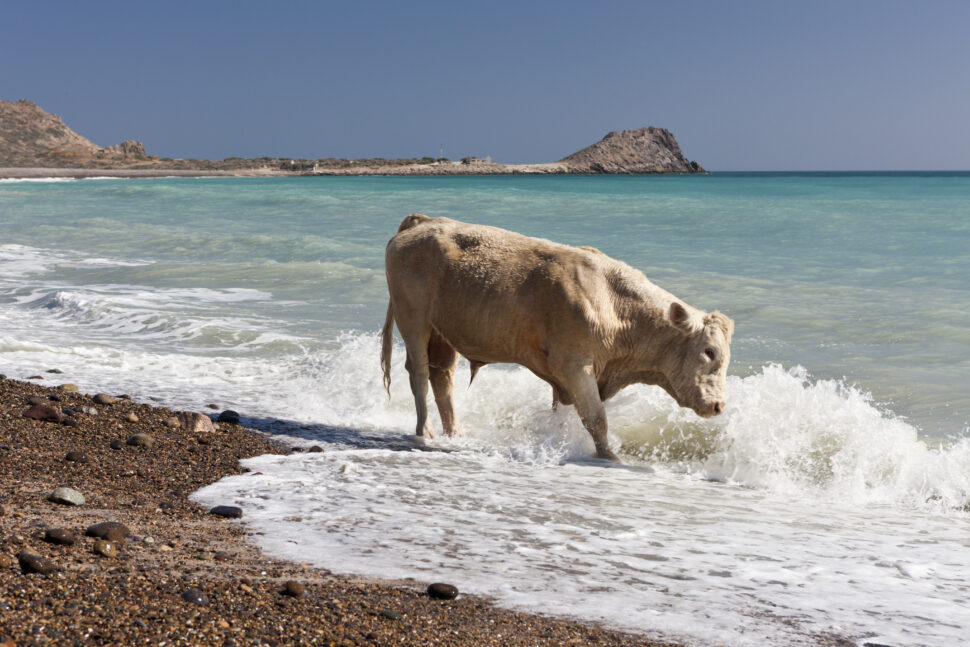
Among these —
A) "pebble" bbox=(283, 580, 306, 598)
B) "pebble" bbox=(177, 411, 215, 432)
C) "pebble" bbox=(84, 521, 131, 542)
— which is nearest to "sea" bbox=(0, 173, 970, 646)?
"pebble" bbox=(283, 580, 306, 598)

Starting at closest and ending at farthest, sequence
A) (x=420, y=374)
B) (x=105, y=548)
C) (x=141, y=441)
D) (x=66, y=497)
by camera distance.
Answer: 1. (x=105, y=548)
2. (x=66, y=497)
3. (x=141, y=441)
4. (x=420, y=374)

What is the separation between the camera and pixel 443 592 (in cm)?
450

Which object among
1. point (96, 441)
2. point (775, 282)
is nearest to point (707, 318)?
point (96, 441)

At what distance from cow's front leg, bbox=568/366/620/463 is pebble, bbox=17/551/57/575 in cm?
443

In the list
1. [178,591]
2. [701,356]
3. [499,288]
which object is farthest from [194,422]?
[701,356]

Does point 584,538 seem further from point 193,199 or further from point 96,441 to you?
point 193,199

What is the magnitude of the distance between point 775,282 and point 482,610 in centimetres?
1576

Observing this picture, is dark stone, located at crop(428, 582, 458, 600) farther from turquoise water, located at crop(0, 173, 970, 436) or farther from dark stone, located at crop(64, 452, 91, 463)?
turquoise water, located at crop(0, 173, 970, 436)

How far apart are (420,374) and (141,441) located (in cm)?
249

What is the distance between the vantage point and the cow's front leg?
7.77 meters

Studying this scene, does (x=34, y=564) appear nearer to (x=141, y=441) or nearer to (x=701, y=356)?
(x=141, y=441)

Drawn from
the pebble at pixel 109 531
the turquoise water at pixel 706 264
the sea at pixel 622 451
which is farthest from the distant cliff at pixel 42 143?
the pebble at pixel 109 531

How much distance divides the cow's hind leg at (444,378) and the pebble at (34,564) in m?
4.85

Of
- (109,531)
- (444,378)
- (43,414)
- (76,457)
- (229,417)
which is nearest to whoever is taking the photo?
(109,531)
